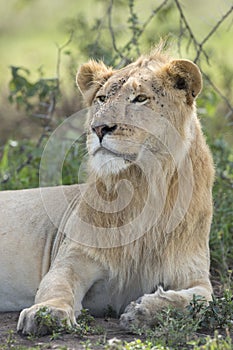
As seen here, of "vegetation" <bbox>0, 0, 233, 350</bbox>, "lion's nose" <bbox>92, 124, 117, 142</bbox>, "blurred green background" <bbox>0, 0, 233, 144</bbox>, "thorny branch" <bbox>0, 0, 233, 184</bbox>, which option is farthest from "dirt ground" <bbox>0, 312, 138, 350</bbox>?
"thorny branch" <bbox>0, 0, 233, 184</bbox>

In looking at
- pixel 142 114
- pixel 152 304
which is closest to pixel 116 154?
pixel 142 114

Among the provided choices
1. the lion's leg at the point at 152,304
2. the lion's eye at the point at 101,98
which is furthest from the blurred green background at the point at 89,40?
the lion's leg at the point at 152,304

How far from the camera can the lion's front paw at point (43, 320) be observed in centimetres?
373

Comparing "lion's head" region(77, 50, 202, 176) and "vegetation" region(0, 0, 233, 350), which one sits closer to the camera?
"vegetation" region(0, 0, 233, 350)

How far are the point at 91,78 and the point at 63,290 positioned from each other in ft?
3.82

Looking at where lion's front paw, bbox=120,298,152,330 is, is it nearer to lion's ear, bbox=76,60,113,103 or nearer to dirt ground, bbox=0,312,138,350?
dirt ground, bbox=0,312,138,350

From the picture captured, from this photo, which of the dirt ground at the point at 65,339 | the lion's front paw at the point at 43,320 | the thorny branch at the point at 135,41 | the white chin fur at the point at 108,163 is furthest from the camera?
the thorny branch at the point at 135,41

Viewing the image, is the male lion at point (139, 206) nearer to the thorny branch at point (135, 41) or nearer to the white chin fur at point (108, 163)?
the white chin fur at point (108, 163)

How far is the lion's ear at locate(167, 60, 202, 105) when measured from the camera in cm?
409

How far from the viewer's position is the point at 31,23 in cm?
1886

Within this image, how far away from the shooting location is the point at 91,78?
180 inches

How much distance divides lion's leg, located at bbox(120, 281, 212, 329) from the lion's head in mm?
605

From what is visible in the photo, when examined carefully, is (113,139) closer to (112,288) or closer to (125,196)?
(125,196)

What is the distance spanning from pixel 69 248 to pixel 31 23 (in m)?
15.1
